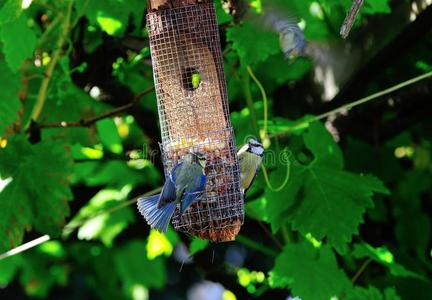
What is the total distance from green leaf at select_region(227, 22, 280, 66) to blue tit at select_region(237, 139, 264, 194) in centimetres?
45

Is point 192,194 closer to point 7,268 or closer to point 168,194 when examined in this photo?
point 168,194

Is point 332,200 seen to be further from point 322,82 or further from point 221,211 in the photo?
point 322,82

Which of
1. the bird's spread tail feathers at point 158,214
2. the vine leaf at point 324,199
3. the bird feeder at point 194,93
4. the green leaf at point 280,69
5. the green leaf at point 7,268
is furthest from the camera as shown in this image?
the green leaf at point 7,268

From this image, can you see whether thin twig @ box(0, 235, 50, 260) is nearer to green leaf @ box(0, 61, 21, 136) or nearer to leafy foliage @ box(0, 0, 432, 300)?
leafy foliage @ box(0, 0, 432, 300)

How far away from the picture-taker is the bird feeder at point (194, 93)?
394 centimetres

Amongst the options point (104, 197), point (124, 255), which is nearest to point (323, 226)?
point (104, 197)

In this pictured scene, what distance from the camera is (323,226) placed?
4355 millimetres

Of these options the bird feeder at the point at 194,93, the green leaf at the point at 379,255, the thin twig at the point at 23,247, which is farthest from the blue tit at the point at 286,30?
the thin twig at the point at 23,247

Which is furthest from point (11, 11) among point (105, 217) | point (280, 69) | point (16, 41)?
point (280, 69)

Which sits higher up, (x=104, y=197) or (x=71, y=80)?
(x=71, y=80)

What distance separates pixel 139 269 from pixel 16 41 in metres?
2.70

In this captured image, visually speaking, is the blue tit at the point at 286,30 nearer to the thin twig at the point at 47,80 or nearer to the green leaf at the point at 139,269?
the thin twig at the point at 47,80

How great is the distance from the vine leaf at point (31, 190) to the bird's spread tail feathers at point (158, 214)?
941 millimetres

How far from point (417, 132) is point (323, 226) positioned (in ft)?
5.78
